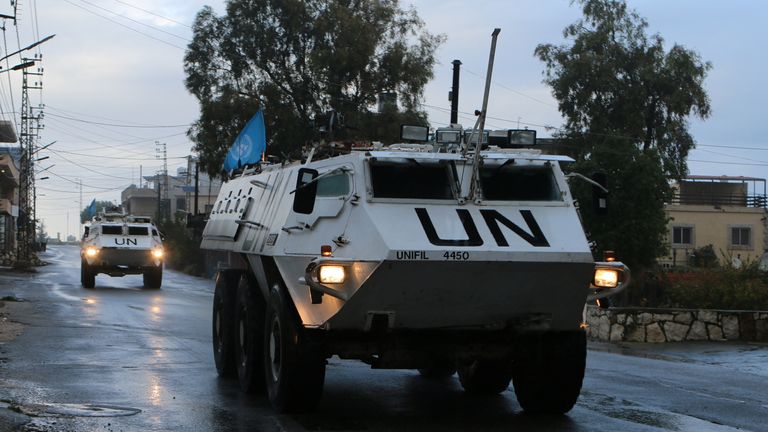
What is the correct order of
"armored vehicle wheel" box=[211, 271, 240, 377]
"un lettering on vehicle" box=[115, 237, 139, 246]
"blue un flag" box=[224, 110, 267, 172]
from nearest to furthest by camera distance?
1. "armored vehicle wheel" box=[211, 271, 240, 377]
2. "blue un flag" box=[224, 110, 267, 172]
3. "un lettering on vehicle" box=[115, 237, 139, 246]

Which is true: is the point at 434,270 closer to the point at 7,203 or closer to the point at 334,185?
the point at 334,185

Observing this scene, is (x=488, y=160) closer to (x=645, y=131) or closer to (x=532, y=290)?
(x=532, y=290)

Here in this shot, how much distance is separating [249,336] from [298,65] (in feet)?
107

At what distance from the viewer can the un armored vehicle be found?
26.5 ft

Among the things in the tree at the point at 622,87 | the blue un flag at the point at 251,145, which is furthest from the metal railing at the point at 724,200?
the blue un flag at the point at 251,145

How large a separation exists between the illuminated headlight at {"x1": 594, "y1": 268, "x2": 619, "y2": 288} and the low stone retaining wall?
408 inches

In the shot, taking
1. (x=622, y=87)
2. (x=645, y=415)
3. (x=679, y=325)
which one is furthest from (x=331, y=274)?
(x=622, y=87)

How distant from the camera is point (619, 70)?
4816 centimetres

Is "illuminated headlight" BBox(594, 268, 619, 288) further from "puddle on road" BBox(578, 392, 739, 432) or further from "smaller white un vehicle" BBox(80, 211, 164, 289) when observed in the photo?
"smaller white un vehicle" BBox(80, 211, 164, 289)

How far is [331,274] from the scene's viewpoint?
805 centimetres

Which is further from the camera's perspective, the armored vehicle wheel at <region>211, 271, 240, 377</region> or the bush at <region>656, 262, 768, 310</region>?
the bush at <region>656, 262, 768, 310</region>

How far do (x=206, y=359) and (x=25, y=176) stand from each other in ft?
180

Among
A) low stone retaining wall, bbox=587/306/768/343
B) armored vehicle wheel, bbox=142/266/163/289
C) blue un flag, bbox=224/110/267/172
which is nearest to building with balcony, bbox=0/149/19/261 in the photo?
armored vehicle wheel, bbox=142/266/163/289

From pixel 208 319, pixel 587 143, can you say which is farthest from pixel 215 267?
pixel 587 143
